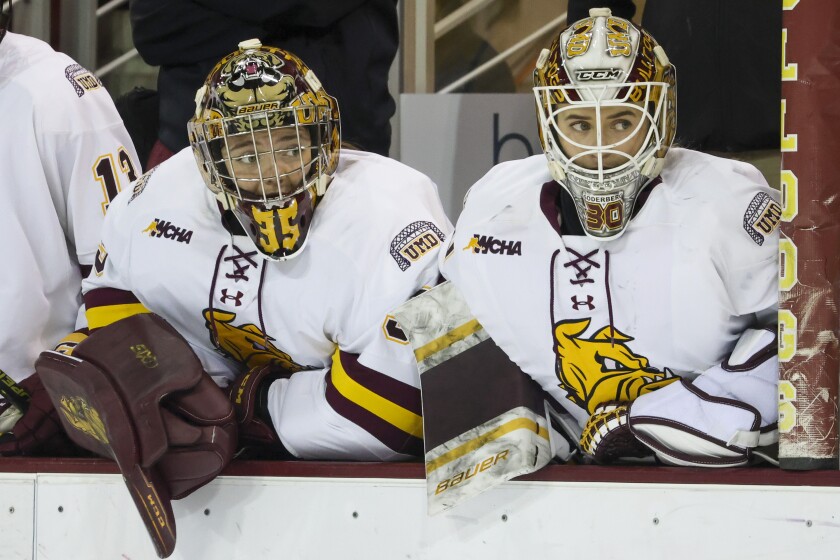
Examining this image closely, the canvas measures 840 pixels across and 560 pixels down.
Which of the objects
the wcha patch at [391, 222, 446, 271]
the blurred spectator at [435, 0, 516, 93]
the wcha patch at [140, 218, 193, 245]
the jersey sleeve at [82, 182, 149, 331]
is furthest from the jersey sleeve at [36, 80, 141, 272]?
the blurred spectator at [435, 0, 516, 93]

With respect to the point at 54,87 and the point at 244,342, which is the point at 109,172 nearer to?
the point at 54,87

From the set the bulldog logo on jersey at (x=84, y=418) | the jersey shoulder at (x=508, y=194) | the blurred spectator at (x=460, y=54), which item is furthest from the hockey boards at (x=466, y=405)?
the blurred spectator at (x=460, y=54)

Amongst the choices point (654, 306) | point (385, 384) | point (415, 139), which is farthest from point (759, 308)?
point (415, 139)

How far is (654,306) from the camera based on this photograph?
1782 mm

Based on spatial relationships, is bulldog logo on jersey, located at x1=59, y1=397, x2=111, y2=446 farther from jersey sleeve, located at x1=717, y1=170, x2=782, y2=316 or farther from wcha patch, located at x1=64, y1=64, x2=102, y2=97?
jersey sleeve, located at x1=717, y1=170, x2=782, y2=316

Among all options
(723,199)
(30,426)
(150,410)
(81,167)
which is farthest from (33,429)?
(723,199)

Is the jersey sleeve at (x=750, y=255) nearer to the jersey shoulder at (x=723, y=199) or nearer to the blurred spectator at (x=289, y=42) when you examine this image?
the jersey shoulder at (x=723, y=199)

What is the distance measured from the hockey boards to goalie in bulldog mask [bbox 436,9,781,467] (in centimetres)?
3

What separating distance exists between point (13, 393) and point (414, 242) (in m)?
0.75

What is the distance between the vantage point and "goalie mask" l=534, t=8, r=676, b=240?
5.77 ft

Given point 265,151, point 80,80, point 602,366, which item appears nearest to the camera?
point 602,366

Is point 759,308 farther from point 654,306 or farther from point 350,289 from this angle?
point 350,289

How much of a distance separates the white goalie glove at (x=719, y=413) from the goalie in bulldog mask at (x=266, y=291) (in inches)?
15.0

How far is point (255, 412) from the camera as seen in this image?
2.01m
